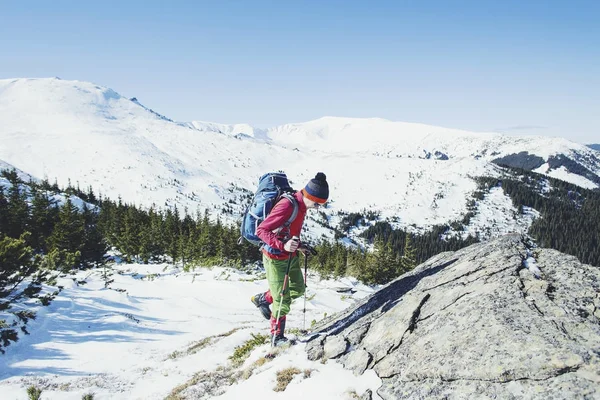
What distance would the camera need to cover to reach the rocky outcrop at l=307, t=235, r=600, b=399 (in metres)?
4.23

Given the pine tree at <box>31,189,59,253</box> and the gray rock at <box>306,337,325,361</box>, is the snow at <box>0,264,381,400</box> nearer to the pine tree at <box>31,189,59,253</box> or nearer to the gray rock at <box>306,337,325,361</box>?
the gray rock at <box>306,337,325,361</box>

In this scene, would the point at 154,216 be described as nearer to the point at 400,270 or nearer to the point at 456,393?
the point at 400,270

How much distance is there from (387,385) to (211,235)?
53.2m

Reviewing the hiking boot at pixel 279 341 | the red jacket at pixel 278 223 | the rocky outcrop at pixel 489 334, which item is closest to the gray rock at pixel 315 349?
the rocky outcrop at pixel 489 334

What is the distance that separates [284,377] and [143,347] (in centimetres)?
698

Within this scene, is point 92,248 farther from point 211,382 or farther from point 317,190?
point 317,190

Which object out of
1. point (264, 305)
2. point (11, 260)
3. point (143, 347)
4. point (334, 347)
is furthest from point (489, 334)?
point (11, 260)

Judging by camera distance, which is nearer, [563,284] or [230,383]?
[563,284]

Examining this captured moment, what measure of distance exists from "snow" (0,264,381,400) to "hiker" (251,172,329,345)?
0.93m

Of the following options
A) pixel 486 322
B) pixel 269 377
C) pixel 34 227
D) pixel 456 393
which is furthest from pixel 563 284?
pixel 34 227

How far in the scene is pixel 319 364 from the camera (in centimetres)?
655

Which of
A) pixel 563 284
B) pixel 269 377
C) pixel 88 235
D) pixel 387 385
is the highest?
pixel 563 284

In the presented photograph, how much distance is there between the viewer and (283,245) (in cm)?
681

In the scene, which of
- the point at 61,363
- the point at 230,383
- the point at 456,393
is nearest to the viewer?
the point at 456,393
